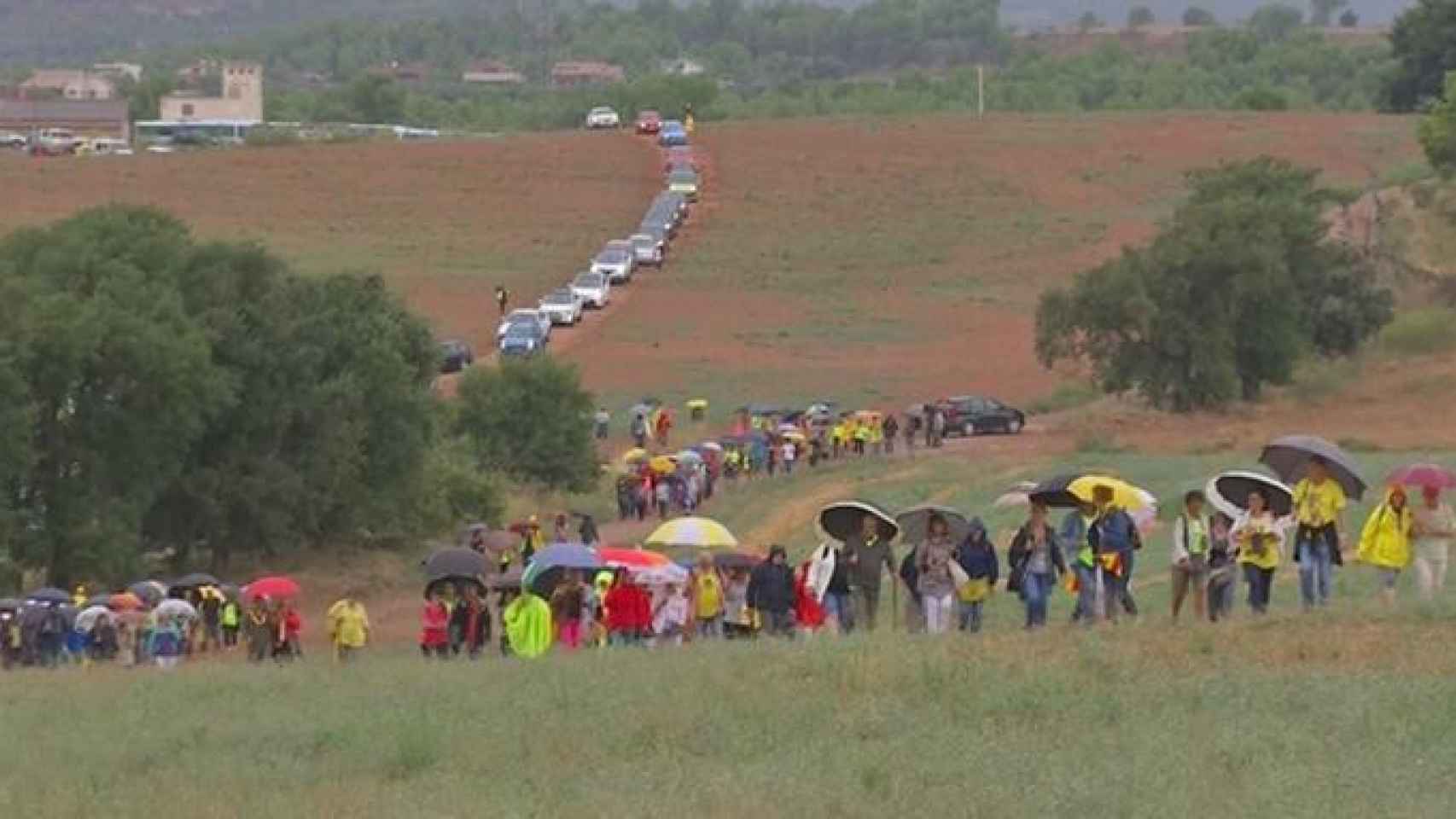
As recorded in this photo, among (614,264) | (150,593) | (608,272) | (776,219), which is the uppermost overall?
(150,593)

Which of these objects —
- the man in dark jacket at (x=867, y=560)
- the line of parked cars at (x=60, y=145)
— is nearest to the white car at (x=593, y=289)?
the line of parked cars at (x=60, y=145)

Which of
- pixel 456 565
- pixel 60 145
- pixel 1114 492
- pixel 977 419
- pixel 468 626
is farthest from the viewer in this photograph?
pixel 60 145

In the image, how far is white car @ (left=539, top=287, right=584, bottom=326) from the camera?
89.2m

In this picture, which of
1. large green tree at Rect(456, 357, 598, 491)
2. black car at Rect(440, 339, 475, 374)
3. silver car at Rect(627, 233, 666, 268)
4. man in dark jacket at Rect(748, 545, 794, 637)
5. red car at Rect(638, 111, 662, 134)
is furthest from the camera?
red car at Rect(638, 111, 662, 134)

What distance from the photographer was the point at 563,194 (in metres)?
119

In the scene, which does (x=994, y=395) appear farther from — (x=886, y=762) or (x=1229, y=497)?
(x=886, y=762)

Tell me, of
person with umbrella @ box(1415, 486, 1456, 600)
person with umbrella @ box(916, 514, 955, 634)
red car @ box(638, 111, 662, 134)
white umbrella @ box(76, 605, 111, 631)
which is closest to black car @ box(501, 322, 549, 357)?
white umbrella @ box(76, 605, 111, 631)

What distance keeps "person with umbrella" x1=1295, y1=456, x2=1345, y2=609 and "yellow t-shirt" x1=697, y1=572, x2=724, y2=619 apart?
5.62 m

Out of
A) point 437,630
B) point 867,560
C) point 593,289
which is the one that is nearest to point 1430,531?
point 867,560

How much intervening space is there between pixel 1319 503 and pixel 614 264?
75.0 meters

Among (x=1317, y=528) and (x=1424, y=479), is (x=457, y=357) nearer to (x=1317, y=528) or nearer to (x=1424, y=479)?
(x=1424, y=479)

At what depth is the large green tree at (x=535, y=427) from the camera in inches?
2425

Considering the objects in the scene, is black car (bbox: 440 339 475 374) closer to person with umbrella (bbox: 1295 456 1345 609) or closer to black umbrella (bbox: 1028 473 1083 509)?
black umbrella (bbox: 1028 473 1083 509)

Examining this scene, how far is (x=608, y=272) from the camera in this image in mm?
99000
